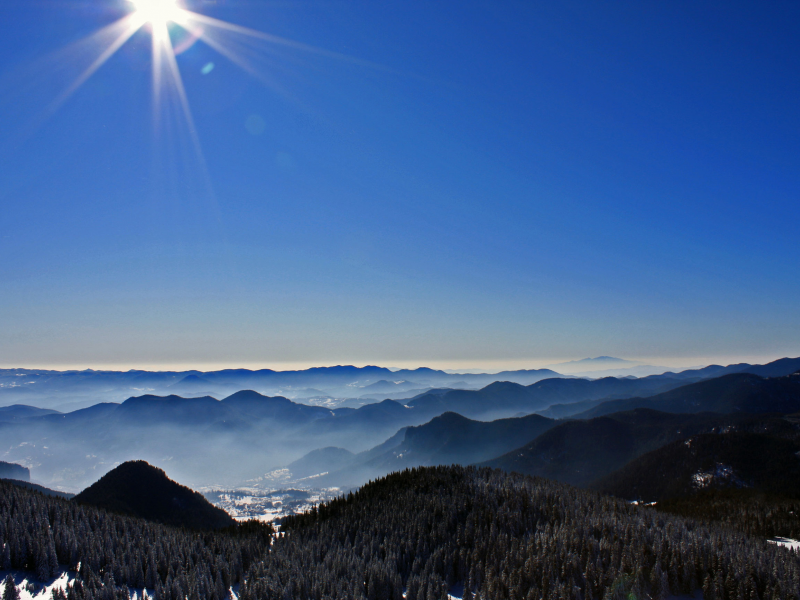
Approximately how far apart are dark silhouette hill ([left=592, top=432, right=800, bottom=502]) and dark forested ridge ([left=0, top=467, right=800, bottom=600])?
548ft

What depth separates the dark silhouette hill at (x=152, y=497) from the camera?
467 feet

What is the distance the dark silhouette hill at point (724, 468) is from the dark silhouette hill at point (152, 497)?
177 m

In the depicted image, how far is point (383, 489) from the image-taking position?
55.5m

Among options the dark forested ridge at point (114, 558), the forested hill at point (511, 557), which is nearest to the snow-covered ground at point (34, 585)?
the dark forested ridge at point (114, 558)

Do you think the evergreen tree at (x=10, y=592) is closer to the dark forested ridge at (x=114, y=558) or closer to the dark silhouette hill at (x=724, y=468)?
the dark forested ridge at (x=114, y=558)

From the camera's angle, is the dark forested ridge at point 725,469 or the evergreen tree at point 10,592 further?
the dark forested ridge at point 725,469

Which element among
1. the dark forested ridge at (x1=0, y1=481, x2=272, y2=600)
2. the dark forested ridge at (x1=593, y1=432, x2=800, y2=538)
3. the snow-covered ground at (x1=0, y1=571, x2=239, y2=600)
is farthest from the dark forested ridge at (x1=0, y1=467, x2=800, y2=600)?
the dark forested ridge at (x1=593, y1=432, x2=800, y2=538)

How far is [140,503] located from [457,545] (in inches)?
6449

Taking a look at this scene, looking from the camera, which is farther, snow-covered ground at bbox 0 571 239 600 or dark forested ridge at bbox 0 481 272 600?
dark forested ridge at bbox 0 481 272 600

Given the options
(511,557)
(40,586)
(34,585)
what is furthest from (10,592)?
(511,557)

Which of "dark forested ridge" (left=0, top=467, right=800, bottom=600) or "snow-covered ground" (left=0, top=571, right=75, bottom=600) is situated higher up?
"snow-covered ground" (left=0, top=571, right=75, bottom=600)

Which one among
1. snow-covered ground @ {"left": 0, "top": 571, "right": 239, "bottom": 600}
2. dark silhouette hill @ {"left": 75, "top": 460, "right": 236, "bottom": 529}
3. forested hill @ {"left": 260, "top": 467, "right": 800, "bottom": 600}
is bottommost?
dark silhouette hill @ {"left": 75, "top": 460, "right": 236, "bottom": 529}

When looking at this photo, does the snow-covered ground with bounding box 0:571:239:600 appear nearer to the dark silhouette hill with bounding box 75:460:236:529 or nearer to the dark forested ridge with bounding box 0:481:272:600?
the dark forested ridge with bounding box 0:481:272:600

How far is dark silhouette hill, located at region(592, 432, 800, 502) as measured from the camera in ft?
522
